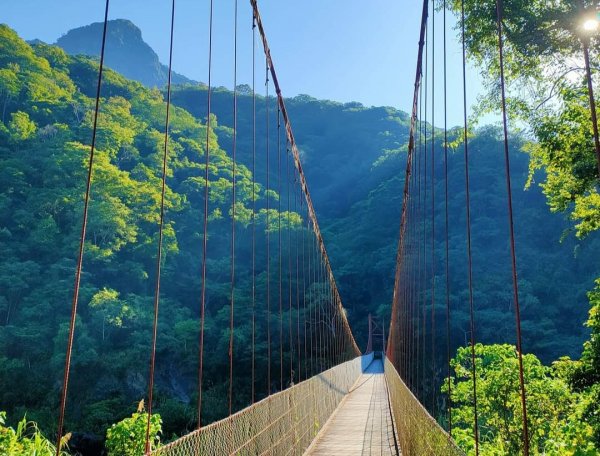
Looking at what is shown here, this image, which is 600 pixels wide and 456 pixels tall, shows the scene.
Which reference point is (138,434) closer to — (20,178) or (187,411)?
(187,411)

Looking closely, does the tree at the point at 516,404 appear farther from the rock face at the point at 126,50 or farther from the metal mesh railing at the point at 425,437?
the rock face at the point at 126,50

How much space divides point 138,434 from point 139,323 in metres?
16.3

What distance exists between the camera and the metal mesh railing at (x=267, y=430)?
1.77 m

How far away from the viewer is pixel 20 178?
23344 mm

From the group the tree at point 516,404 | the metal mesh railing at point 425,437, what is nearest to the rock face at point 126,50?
the tree at point 516,404

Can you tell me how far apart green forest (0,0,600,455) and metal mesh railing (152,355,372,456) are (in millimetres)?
1225

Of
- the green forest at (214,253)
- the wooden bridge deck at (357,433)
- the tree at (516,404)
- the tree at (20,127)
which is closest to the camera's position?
the wooden bridge deck at (357,433)

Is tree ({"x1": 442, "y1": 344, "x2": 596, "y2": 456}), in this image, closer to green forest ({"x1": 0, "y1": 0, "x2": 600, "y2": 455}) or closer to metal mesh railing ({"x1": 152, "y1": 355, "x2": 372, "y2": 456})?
green forest ({"x1": 0, "y1": 0, "x2": 600, "y2": 455})

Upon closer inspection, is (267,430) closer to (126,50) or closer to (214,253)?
(214,253)

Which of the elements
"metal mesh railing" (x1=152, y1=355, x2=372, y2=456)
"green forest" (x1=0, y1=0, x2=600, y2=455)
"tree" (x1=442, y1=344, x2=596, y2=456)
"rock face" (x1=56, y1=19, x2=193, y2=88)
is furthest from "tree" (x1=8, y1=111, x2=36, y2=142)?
"rock face" (x1=56, y1=19, x2=193, y2=88)

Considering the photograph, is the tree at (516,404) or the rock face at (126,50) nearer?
the tree at (516,404)

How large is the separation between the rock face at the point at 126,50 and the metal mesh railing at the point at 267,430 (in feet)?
261

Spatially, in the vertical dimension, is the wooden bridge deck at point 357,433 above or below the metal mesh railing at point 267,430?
below

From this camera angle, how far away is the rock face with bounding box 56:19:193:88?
79.8 m
